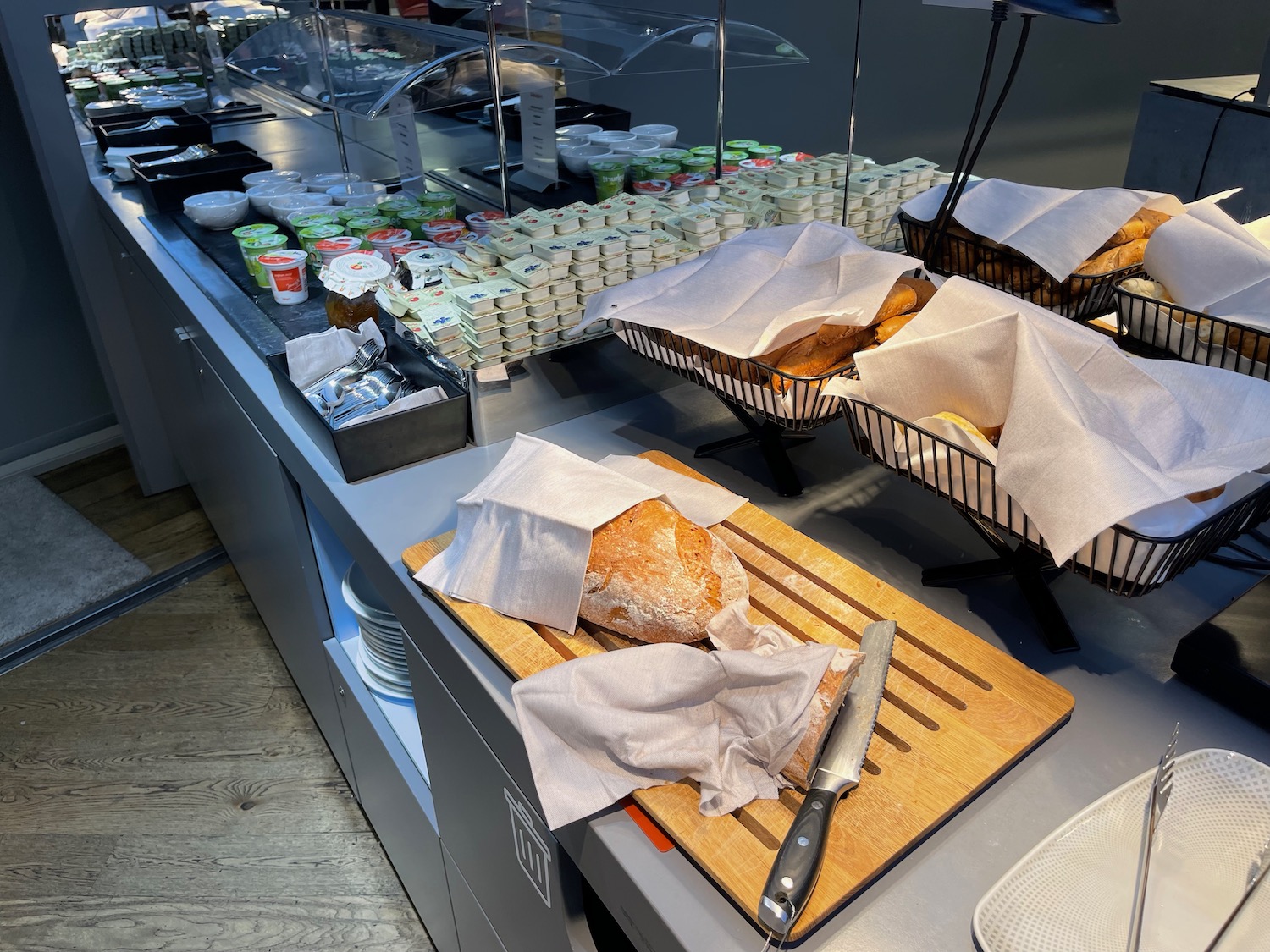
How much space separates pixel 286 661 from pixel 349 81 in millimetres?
1107

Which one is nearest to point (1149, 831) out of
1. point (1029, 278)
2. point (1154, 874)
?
point (1154, 874)

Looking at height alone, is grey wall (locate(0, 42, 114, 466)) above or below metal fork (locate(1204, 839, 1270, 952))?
below

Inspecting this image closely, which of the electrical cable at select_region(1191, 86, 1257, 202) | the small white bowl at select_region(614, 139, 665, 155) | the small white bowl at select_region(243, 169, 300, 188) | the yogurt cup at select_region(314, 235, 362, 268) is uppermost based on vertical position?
the small white bowl at select_region(614, 139, 665, 155)

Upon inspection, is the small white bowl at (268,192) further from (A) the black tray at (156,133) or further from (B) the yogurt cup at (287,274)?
(A) the black tray at (156,133)

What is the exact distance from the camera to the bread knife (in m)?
0.55

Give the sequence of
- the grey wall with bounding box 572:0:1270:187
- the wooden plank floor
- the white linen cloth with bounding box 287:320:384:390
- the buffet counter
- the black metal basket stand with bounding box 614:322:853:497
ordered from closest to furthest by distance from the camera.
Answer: the buffet counter → the black metal basket stand with bounding box 614:322:853:497 → the white linen cloth with bounding box 287:320:384:390 → the wooden plank floor → the grey wall with bounding box 572:0:1270:187

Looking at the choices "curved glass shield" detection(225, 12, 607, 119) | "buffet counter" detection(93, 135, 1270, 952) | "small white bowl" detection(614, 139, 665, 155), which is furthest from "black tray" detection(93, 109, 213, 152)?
"small white bowl" detection(614, 139, 665, 155)

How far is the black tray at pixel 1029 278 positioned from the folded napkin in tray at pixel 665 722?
63 centimetres

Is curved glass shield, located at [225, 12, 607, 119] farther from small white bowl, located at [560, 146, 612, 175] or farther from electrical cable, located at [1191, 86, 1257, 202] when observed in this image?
electrical cable, located at [1191, 86, 1257, 202]

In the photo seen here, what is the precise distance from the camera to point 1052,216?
1.08m

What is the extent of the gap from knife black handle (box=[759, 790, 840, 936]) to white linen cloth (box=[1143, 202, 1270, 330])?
2.25 ft

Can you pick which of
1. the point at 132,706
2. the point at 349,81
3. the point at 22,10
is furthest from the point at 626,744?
the point at 22,10

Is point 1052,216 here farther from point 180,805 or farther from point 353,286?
point 180,805

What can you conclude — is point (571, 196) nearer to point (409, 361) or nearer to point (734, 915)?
point (409, 361)
